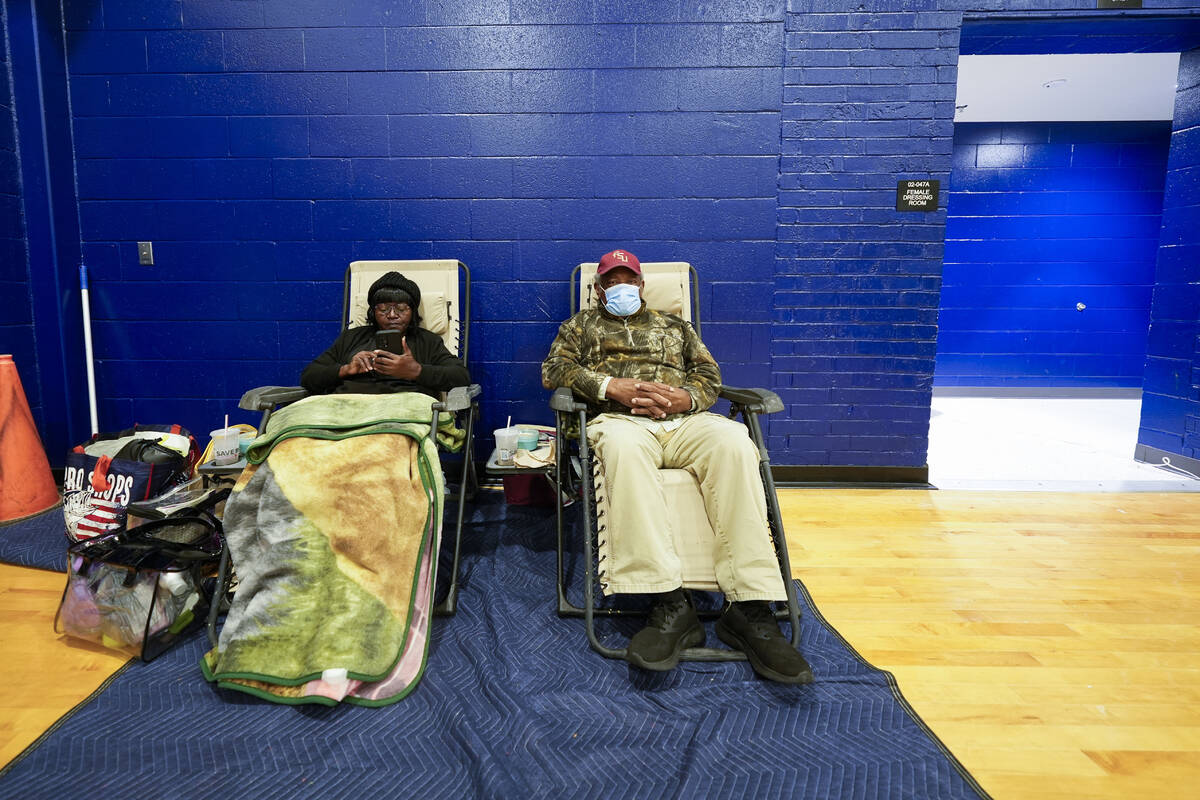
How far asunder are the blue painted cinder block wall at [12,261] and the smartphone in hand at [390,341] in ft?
5.91

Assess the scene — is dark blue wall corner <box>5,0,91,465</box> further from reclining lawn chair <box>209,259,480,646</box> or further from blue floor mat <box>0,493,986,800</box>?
blue floor mat <box>0,493,986,800</box>

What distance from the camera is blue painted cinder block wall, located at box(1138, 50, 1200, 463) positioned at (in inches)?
131

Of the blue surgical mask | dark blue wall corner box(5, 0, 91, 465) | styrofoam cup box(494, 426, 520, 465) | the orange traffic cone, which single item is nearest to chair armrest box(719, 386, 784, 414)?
the blue surgical mask

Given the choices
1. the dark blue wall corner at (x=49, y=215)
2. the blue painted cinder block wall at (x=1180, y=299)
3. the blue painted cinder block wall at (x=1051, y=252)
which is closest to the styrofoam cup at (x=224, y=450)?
the dark blue wall corner at (x=49, y=215)

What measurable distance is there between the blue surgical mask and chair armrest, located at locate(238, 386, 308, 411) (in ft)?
3.92

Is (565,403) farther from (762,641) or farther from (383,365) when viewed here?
(762,641)

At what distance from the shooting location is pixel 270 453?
1.68 m

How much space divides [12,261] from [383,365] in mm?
2039

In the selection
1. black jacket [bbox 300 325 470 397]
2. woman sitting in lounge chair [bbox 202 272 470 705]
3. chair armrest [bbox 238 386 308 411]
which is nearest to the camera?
woman sitting in lounge chair [bbox 202 272 470 705]

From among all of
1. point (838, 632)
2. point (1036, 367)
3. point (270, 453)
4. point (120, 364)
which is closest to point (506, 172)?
point (270, 453)

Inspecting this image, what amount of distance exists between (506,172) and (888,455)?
7.85 ft

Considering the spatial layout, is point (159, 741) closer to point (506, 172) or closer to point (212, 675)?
point (212, 675)

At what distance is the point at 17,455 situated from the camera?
260 cm

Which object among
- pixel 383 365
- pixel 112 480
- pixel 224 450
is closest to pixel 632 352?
pixel 383 365
